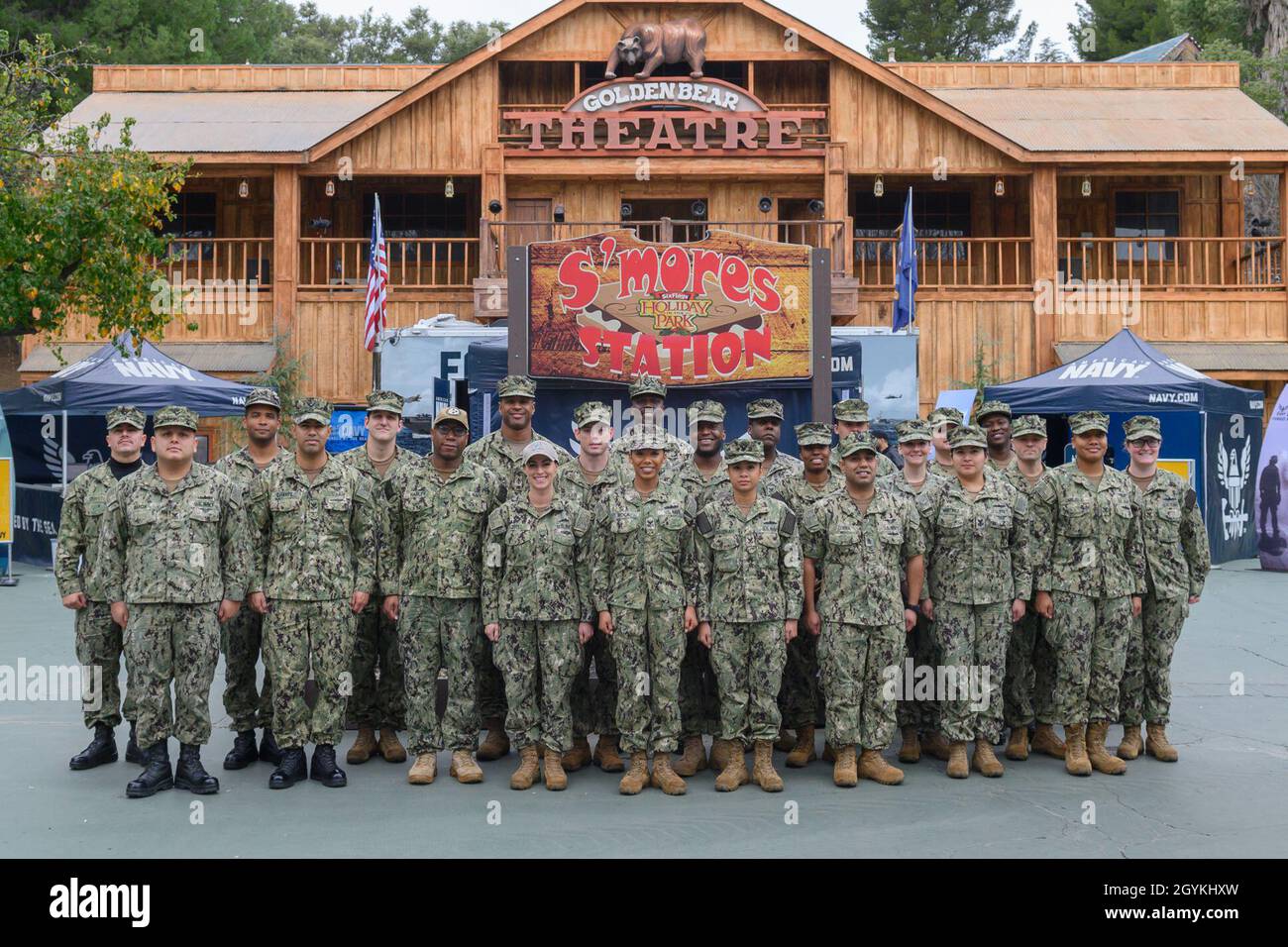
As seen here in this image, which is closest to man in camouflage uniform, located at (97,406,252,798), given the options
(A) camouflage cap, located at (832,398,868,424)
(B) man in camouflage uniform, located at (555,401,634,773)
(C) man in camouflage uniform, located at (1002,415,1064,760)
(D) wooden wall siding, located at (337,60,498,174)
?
(B) man in camouflage uniform, located at (555,401,634,773)

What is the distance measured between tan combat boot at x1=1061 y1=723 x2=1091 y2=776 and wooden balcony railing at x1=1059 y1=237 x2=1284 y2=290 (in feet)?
49.2

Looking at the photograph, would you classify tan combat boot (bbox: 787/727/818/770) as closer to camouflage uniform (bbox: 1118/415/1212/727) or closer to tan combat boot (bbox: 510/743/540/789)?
tan combat boot (bbox: 510/743/540/789)

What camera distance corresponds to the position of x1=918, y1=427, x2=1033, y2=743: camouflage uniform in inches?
250

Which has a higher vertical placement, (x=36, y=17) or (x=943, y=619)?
(x=36, y=17)

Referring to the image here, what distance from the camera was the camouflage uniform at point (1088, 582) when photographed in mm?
6422

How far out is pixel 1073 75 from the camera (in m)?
22.6

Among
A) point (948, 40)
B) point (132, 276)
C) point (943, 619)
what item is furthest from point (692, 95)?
point (948, 40)

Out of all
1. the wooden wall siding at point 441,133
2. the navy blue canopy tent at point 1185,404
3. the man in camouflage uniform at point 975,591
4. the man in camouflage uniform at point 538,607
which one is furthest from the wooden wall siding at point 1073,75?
the man in camouflage uniform at point 538,607

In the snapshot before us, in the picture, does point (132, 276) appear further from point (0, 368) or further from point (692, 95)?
point (0, 368)

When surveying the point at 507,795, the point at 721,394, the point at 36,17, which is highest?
the point at 36,17

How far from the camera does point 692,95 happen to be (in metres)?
19.1

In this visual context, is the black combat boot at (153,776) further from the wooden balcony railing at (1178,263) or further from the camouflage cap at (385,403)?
the wooden balcony railing at (1178,263)

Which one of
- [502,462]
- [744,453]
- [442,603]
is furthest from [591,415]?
[442,603]
